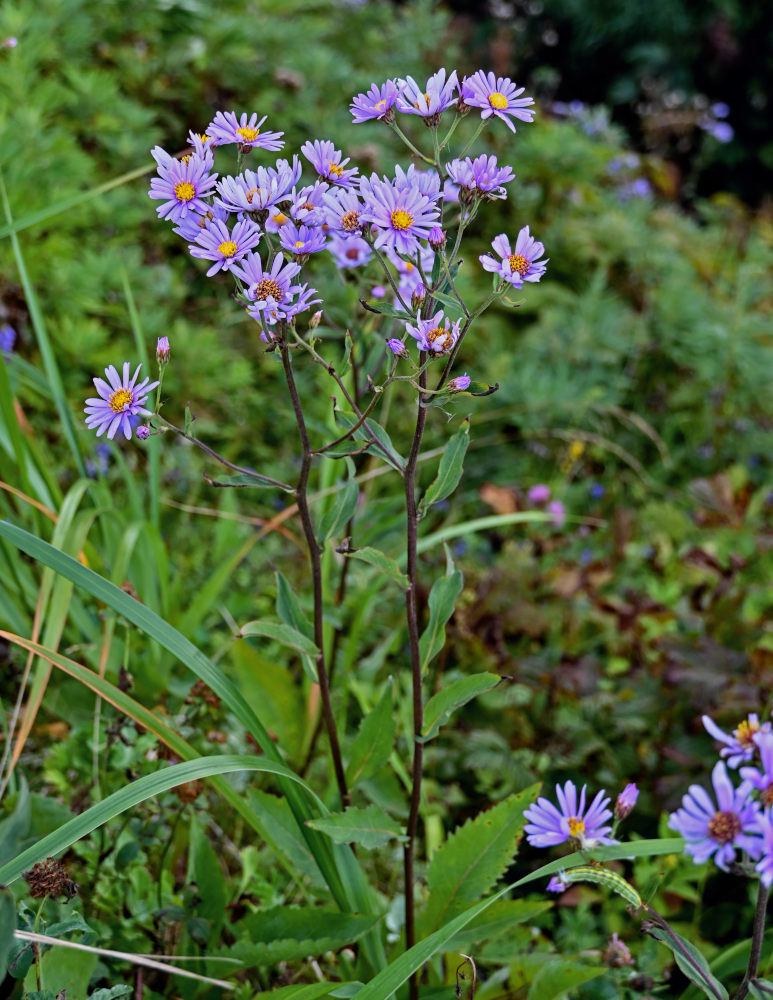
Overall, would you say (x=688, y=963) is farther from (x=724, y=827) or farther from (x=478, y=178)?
(x=478, y=178)

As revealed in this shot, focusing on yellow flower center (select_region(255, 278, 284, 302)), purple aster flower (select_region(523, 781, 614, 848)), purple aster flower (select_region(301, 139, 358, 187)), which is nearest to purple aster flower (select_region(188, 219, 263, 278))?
yellow flower center (select_region(255, 278, 284, 302))

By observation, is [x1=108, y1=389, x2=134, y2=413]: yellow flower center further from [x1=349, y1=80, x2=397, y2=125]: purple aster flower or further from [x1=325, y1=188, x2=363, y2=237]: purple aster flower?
[x1=349, y1=80, x2=397, y2=125]: purple aster flower

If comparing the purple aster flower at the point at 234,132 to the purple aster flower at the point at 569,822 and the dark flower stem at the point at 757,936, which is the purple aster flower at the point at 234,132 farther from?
the dark flower stem at the point at 757,936

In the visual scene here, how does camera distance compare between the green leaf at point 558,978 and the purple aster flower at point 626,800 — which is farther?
the green leaf at point 558,978

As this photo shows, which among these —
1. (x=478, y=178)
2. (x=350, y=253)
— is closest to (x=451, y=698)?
(x=478, y=178)

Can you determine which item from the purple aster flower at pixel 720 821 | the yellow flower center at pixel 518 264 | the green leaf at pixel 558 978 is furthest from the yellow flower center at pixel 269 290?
the green leaf at pixel 558 978

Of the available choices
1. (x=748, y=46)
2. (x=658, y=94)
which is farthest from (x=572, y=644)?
(x=748, y=46)
